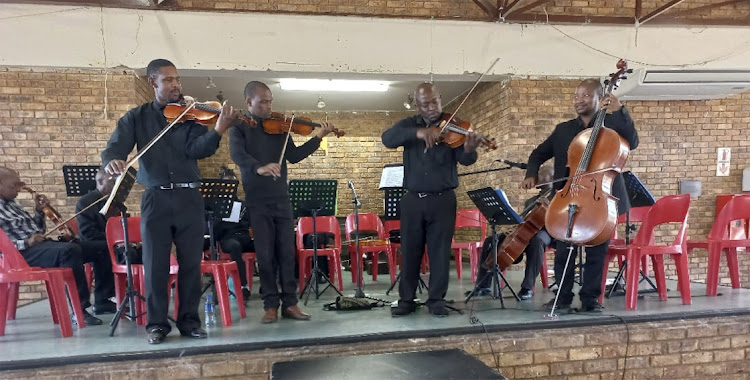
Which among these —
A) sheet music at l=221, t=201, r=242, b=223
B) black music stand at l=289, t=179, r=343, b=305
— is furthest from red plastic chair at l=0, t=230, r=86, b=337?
black music stand at l=289, t=179, r=343, b=305

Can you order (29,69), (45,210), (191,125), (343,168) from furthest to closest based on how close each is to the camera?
1. (343,168)
2. (29,69)
3. (45,210)
4. (191,125)

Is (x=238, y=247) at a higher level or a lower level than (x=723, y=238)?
lower

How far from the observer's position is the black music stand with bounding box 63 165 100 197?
4117 millimetres

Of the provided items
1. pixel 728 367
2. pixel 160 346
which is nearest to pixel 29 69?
pixel 160 346

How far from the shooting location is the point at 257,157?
10.8 ft

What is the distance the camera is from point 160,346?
273 cm

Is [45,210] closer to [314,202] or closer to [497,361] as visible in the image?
[314,202]

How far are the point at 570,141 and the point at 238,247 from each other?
3165 millimetres

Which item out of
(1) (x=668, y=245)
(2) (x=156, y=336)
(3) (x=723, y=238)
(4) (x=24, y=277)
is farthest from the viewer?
(3) (x=723, y=238)

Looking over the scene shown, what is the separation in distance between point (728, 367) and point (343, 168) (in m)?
6.66

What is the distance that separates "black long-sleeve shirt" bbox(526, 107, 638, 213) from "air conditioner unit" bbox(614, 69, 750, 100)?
315cm

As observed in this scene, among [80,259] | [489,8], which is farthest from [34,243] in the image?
[489,8]

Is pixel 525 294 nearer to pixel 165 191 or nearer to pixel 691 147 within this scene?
pixel 165 191

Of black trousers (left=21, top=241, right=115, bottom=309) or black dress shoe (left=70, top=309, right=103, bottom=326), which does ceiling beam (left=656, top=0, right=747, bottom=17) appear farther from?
black dress shoe (left=70, top=309, right=103, bottom=326)
